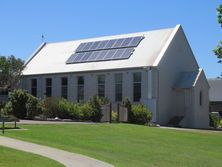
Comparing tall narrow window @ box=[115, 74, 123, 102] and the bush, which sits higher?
tall narrow window @ box=[115, 74, 123, 102]

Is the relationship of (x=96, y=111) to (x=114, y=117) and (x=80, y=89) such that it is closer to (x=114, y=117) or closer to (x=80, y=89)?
(x=114, y=117)

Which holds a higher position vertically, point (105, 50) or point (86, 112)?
point (105, 50)

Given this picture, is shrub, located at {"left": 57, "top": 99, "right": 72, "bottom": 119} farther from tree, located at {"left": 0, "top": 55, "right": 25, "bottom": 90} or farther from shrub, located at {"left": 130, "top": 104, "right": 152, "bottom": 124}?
tree, located at {"left": 0, "top": 55, "right": 25, "bottom": 90}

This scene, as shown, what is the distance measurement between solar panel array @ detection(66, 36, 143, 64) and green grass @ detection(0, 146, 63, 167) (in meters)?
35.5

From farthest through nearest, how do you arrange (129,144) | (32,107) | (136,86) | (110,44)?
(110,44), (136,86), (32,107), (129,144)

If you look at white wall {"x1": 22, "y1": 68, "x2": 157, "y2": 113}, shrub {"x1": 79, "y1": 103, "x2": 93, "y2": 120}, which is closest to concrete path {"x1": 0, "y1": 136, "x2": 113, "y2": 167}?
shrub {"x1": 79, "y1": 103, "x2": 93, "y2": 120}

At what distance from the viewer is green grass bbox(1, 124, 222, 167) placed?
1909 cm

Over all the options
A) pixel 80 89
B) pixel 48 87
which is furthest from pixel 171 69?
pixel 48 87

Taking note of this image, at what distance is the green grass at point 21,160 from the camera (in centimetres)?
1374

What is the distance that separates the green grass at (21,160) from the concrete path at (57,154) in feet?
1.95

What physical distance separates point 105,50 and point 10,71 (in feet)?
35.1

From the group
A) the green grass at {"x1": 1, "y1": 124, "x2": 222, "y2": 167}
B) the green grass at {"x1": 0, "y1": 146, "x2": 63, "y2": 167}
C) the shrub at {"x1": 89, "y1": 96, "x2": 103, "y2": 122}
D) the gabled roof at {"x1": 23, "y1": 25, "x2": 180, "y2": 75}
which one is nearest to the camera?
the green grass at {"x1": 0, "y1": 146, "x2": 63, "y2": 167}

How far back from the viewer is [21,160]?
1450 cm

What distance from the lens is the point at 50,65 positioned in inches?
2254
